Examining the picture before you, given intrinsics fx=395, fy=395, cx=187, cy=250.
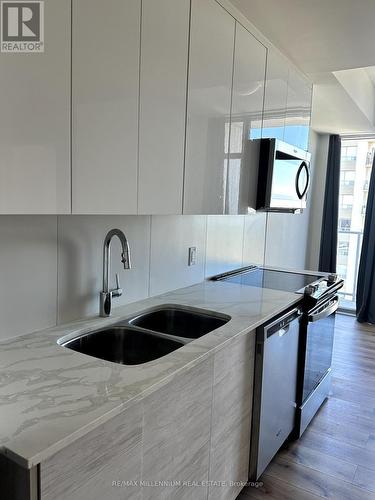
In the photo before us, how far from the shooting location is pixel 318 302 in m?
2.47

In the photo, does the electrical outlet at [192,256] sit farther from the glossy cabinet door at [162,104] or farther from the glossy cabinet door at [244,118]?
the glossy cabinet door at [162,104]

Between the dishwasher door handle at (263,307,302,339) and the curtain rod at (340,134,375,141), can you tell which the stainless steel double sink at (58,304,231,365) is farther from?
the curtain rod at (340,134,375,141)

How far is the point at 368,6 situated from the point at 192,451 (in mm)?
2107

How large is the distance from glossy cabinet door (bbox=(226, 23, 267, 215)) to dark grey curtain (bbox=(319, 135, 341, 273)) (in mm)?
3067

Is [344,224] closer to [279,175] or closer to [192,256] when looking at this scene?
[279,175]

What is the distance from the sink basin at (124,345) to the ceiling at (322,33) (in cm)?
163

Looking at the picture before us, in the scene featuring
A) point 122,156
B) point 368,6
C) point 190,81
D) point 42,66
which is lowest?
point 122,156

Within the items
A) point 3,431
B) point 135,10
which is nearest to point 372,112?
point 135,10

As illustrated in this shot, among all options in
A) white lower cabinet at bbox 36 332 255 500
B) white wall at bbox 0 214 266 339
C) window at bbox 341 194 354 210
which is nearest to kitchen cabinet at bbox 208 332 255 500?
white lower cabinet at bbox 36 332 255 500

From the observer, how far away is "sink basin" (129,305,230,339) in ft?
6.40

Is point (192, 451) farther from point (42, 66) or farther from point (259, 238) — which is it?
point (259, 238)

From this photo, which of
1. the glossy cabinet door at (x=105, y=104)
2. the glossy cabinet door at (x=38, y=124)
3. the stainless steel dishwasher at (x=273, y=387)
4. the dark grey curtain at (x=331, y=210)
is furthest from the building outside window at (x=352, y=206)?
the glossy cabinet door at (x=38, y=124)

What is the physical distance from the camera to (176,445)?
134cm

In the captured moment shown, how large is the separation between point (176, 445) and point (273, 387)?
86 centimetres
